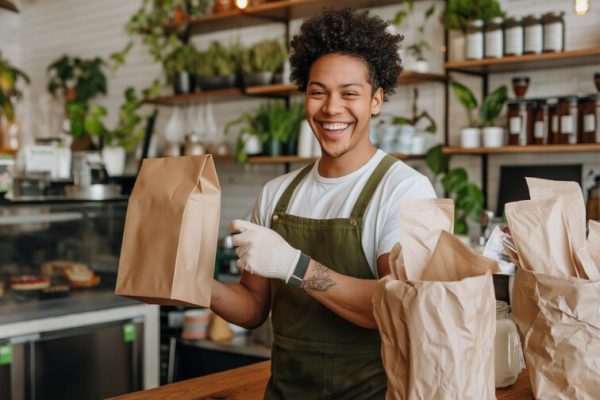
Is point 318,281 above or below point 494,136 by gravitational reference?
below

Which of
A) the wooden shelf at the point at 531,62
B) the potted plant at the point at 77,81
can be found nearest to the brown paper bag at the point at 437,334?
the wooden shelf at the point at 531,62

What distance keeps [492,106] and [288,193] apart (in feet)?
7.50

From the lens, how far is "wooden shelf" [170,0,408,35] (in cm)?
451

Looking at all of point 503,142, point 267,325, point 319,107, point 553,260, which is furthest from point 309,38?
Result: point 267,325

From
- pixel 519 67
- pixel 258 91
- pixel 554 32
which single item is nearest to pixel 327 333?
pixel 554 32

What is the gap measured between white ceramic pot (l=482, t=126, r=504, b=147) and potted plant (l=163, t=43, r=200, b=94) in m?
2.17

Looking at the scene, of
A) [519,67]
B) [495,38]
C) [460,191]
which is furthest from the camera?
[460,191]

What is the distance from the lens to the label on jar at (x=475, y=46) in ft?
12.6

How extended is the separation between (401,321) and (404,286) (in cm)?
6

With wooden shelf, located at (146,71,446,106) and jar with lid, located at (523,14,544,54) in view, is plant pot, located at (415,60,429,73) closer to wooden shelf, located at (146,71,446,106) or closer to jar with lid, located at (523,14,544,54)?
wooden shelf, located at (146,71,446,106)

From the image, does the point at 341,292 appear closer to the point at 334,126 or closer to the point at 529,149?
the point at 334,126

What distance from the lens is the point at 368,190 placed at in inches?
71.6

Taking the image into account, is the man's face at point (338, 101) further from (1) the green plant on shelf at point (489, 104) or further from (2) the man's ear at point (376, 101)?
(1) the green plant on shelf at point (489, 104)

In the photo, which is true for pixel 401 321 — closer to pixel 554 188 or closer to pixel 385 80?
pixel 554 188
